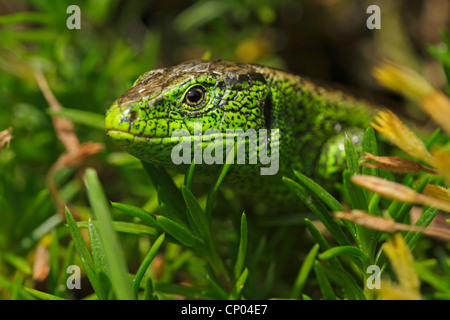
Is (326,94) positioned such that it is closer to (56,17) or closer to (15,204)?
(15,204)

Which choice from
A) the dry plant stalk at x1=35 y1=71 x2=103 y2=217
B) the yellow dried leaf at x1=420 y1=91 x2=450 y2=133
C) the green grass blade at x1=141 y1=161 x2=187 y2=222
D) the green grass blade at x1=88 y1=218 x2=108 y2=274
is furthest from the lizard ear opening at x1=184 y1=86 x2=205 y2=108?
the yellow dried leaf at x1=420 y1=91 x2=450 y2=133

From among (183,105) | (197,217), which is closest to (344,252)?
(197,217)

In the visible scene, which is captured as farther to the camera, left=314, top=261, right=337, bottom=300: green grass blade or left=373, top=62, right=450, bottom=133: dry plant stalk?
left=314, top=261, right=337, bottom=300: green grass blade

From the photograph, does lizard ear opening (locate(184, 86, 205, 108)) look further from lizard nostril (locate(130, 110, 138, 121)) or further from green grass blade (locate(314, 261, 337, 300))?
green grass blade (locate(314, 261, 337, 300))

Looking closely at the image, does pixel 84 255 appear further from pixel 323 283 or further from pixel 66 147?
pixel 66 147

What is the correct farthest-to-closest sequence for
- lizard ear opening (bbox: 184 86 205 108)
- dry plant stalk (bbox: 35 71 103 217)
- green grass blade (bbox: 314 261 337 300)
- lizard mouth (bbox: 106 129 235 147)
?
dry plant stalk (bbox: 35 71 103 217), lizard ear opening (bbox: 184 86 205 108), lizard mouth (bbox: 106 129 235 147), green grass blade (bbox: 314 261 337 300)

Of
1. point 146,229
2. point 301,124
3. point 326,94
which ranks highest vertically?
point 326,94
